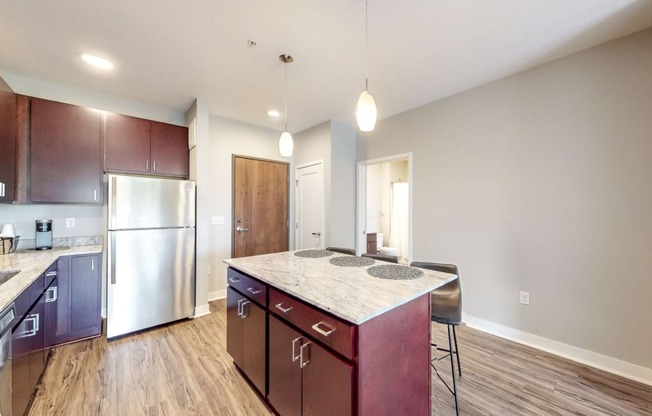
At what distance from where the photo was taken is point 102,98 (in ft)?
9.74

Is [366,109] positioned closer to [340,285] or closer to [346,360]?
[340,285]

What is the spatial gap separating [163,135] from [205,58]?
1346 millimetres

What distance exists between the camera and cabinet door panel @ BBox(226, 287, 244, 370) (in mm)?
1913

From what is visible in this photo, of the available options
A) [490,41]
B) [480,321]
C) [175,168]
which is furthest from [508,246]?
[175,168]

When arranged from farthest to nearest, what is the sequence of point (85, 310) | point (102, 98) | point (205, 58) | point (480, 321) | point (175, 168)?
1. point (175, 168)
2. point (102, 98)
3. point (480, 321)
4. point (85, 310)
5. point (205, 58)

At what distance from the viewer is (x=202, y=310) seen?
3152 mm

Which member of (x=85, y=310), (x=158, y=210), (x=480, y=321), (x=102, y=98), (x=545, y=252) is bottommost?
(x=480, y=321)

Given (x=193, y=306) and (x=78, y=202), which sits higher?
(x=78, y=202)

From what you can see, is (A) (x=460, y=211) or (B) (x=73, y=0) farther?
(A) (x=460, y=211)

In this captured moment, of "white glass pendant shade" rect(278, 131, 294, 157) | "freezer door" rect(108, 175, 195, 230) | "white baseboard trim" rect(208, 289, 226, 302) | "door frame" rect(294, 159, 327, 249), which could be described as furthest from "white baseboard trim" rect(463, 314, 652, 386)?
"freezer door" rect(108, 175, 195, 230)

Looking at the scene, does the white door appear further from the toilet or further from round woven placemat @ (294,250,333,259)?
the toilet

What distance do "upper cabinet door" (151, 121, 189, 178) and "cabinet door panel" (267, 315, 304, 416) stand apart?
259 centimetres

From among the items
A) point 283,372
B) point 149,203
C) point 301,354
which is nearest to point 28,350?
point 149,203

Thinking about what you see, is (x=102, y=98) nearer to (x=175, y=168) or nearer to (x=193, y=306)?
(x=175, y=168)
